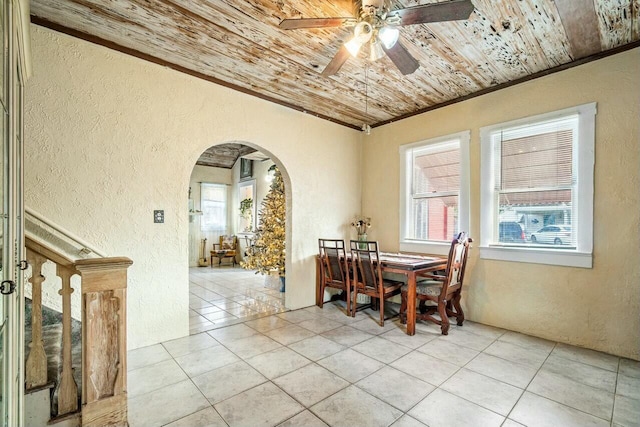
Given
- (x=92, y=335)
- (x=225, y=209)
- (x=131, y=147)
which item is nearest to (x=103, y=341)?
(x=92, y=335)

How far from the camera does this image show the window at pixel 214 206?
773cm

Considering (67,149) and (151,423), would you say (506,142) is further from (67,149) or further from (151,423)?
(67,149)

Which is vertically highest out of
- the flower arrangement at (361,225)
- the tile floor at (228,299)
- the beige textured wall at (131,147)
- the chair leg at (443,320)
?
the beige textured wall at (131,147)

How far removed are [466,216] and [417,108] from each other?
162 centimetres

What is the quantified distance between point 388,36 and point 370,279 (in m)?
2.54

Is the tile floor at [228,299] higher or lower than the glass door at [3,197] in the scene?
lower

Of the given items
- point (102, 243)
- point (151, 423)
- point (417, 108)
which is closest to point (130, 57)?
point (102, 243)

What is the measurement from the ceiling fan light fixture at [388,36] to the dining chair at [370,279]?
78.6 inches

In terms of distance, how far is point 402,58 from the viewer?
2.32 metres

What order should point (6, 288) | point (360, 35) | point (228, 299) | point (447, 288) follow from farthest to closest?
point (228, 299) < point (447, 288) < point (360, 35) < point (6, 288)

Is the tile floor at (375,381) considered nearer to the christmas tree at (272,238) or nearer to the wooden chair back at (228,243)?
the christmas tree at (272,238)

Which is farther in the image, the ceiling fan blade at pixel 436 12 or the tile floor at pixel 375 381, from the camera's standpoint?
the tile floor at pixel 375 381

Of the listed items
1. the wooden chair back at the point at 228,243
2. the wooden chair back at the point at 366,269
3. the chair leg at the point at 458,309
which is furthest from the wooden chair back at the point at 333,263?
the wooden chair back at the point at 228,243

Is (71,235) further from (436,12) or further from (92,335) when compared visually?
(436,12)
